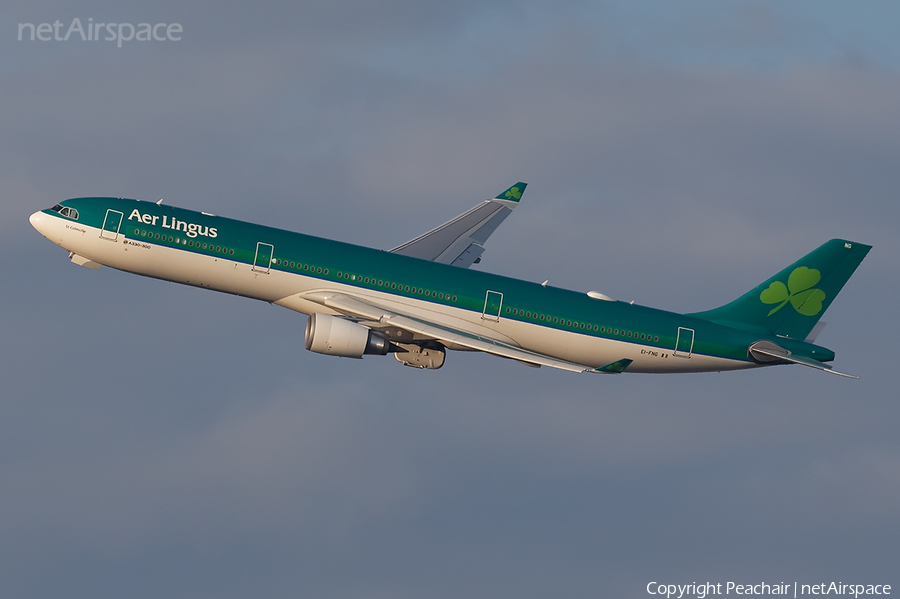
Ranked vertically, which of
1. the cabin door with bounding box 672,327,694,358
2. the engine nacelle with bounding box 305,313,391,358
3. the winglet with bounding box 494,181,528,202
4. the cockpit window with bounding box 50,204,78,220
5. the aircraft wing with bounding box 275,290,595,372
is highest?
the winglet with bounding box 494,181,528,202

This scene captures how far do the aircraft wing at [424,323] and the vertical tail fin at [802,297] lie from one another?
15507 mm

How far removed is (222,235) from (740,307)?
33.7 metres

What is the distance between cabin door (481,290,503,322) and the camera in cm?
6838

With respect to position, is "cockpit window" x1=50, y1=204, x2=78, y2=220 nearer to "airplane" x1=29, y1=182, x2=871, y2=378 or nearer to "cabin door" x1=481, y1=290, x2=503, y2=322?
"airplane" x1=29, y1=182, x2=871, y2=378

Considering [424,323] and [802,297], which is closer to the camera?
[424,323]

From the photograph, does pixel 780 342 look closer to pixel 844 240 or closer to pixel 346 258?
pixel 844 240

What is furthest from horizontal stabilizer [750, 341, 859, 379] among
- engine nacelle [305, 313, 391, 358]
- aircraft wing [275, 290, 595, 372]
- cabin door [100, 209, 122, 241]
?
cabin door [100, 209, 122, 241]

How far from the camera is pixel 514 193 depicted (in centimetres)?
8388

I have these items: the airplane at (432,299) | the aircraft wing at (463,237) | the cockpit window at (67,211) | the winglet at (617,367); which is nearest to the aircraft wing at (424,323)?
the airplane at (432,299)

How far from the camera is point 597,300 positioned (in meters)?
72.2

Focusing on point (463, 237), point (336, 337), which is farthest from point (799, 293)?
point (336, 337)

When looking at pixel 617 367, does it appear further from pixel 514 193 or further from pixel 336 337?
pixel 514 193

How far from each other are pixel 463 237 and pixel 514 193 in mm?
5859

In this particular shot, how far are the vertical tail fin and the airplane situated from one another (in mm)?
65
